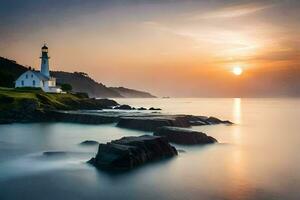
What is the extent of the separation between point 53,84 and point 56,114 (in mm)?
38940

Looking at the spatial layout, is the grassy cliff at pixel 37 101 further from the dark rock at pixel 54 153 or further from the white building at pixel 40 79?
the dark rock at pixel 54 153

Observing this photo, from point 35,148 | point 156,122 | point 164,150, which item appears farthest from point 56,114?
point 164,150

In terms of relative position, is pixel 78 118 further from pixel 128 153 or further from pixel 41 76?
pixel 128 153

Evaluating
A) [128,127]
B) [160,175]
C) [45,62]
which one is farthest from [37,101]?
[160,175]

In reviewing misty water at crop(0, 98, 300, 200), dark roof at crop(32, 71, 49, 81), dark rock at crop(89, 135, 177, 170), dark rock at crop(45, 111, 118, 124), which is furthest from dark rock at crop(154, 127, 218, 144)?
dark roof at crop(32, 71, 49, 81)

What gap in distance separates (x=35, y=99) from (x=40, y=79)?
91.9 feet

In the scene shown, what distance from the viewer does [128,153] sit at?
30.7 meters

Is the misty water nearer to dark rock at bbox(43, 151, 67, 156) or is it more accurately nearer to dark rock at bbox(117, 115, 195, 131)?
dark rock at bbox(43, 151, 67, 156)

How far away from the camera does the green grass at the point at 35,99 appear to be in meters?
72.8

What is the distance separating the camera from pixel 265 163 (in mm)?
36750

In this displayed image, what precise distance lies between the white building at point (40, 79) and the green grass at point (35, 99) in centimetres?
483

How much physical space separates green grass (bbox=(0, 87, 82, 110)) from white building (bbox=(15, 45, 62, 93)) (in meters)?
4.83

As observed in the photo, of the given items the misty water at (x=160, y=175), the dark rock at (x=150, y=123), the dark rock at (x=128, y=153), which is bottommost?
the misty water at (x=160, y=175)

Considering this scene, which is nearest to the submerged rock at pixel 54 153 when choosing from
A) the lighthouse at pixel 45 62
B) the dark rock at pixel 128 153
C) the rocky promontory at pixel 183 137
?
the dark rock at pixel 128 153
